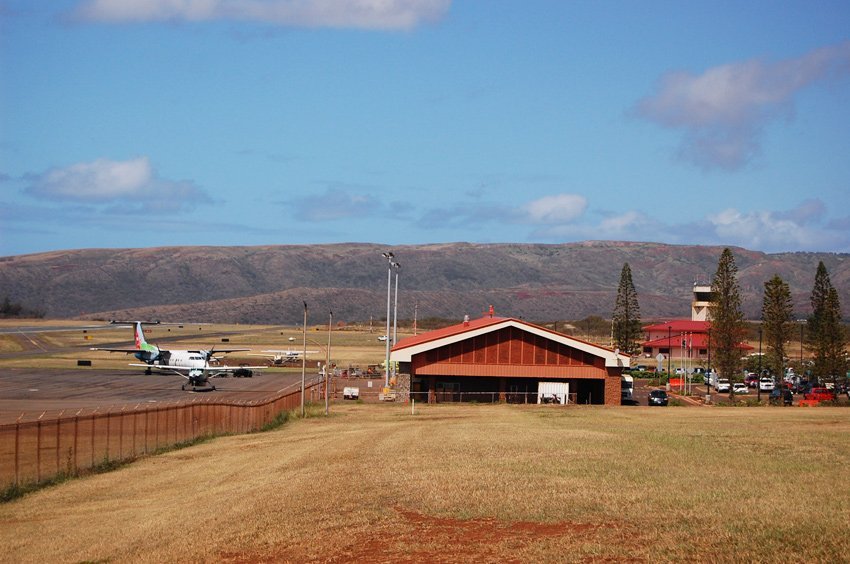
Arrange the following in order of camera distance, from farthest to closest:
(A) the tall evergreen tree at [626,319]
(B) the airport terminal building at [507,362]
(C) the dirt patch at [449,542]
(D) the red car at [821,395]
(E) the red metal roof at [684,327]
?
(E) the red metal roof at [684,327] < (A) the tall evergreen tree at [626,319] < (D) the red car at [821,395] < (B) the airport terminal building at [507,362] < (C) the dirt patch at [449,542]

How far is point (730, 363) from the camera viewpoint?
95250 mm

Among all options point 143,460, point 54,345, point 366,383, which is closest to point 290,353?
point 366,383

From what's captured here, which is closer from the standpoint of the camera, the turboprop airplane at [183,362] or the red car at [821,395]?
→ the red car at [821,395]

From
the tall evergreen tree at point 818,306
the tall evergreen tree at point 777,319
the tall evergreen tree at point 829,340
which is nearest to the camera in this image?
the tall evergreen tree at point 829,340

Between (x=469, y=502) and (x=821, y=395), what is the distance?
7355 centimetres

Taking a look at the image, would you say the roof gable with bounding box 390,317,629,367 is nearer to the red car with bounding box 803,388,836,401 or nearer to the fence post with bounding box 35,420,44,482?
the red car with bounding box 803,388,836,401

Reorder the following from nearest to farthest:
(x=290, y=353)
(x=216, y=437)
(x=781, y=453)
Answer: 1. (x=781, y=453)
2. (x=216, y=437)
3. (x=290, y=353)

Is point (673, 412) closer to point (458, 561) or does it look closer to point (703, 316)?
point (458, 561)

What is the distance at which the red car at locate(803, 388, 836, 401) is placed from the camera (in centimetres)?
8369

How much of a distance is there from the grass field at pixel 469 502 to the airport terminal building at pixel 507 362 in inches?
1306

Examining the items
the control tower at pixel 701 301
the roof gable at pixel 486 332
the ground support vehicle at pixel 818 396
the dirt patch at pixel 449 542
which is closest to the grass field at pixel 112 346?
the roof gable at pixel 486 332

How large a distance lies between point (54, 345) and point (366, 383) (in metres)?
79.0

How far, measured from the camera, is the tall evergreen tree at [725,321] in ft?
316

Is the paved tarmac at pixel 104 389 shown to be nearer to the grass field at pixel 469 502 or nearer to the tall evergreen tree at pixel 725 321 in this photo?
the grass field at pixel 469 502
